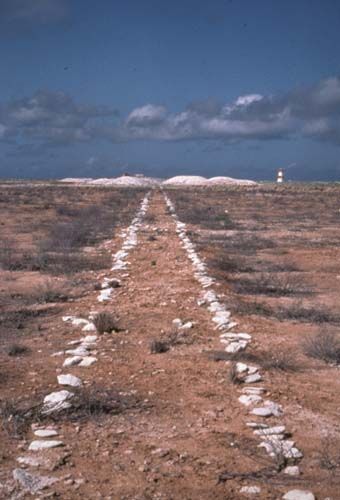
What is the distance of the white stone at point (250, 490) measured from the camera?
13.7 ft

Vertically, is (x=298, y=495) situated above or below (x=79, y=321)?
below

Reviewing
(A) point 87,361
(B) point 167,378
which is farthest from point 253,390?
(A) point 87,361

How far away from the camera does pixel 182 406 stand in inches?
227

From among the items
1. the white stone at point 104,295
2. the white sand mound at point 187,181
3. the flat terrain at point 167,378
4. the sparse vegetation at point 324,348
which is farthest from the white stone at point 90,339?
the white sand mound at point 187,181

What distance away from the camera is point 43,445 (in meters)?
4.83

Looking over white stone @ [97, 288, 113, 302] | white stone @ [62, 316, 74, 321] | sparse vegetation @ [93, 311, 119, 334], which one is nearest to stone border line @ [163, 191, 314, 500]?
sparse vegetation @ [93, 311, 119, 334]

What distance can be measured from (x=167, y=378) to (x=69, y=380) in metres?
0.94

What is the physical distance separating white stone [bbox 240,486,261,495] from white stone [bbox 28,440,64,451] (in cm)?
141

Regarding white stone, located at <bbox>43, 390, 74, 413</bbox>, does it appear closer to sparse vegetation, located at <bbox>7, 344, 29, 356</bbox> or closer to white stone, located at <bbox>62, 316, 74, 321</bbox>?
sparse vegetation, located at <bbox>7, 344, 29, 356</bbox>

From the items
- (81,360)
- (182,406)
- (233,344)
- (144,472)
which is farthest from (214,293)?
(144,472)

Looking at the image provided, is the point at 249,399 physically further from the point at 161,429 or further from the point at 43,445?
the point at 43,445

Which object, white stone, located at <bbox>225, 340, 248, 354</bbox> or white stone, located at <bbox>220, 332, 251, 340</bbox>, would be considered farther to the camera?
white stone, located at <bbox>220, 332, 251, 340</bbox>

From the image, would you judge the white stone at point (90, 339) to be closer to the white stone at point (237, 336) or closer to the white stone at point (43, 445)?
the white stone at point (237, 336)

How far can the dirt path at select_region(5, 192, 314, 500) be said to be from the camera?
14.0ft
